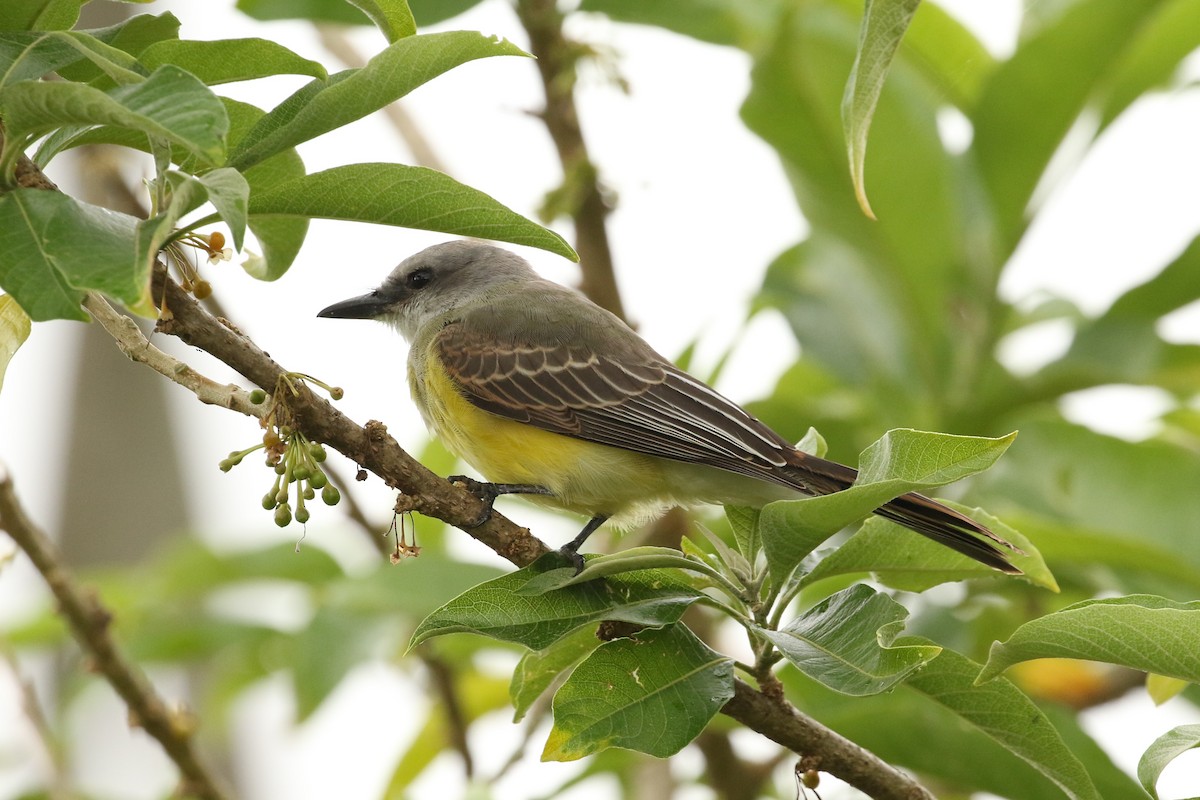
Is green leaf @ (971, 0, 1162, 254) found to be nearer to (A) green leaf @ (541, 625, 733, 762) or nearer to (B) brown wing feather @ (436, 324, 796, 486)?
(B) brown wing feather @ (436, 324, 796, 486)

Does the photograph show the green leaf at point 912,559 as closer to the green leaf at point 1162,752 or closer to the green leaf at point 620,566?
the green leaf at point 620,566

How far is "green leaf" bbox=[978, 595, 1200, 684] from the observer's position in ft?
6.87

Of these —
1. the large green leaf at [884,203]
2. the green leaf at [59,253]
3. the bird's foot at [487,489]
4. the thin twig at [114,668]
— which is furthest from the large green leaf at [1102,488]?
the green leaf at [59,253]

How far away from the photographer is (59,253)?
75.4 inches

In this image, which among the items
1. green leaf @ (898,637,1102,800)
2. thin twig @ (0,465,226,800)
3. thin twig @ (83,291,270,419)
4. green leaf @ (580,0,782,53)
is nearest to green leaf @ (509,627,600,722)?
green leaf @ (898,637,1102,800)

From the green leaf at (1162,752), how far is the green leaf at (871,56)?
1093 millimetres

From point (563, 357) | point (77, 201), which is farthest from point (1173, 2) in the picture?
point (77, 201)

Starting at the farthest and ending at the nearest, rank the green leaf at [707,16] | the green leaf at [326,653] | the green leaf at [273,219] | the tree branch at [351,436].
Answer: the green leaf at [707,16], the green leaf at [326,653], the green leaf at [273,219], the tree branch at [351,436]

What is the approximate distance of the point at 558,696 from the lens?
2281 mm

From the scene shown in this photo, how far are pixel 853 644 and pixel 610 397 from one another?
5.47ft

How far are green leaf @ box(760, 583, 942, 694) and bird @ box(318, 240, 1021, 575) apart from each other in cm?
86

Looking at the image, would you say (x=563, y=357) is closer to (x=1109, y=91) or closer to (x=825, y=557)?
(x=825, y=557)

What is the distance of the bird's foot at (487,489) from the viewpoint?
99.9 inches

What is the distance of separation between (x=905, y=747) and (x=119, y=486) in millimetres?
6538
